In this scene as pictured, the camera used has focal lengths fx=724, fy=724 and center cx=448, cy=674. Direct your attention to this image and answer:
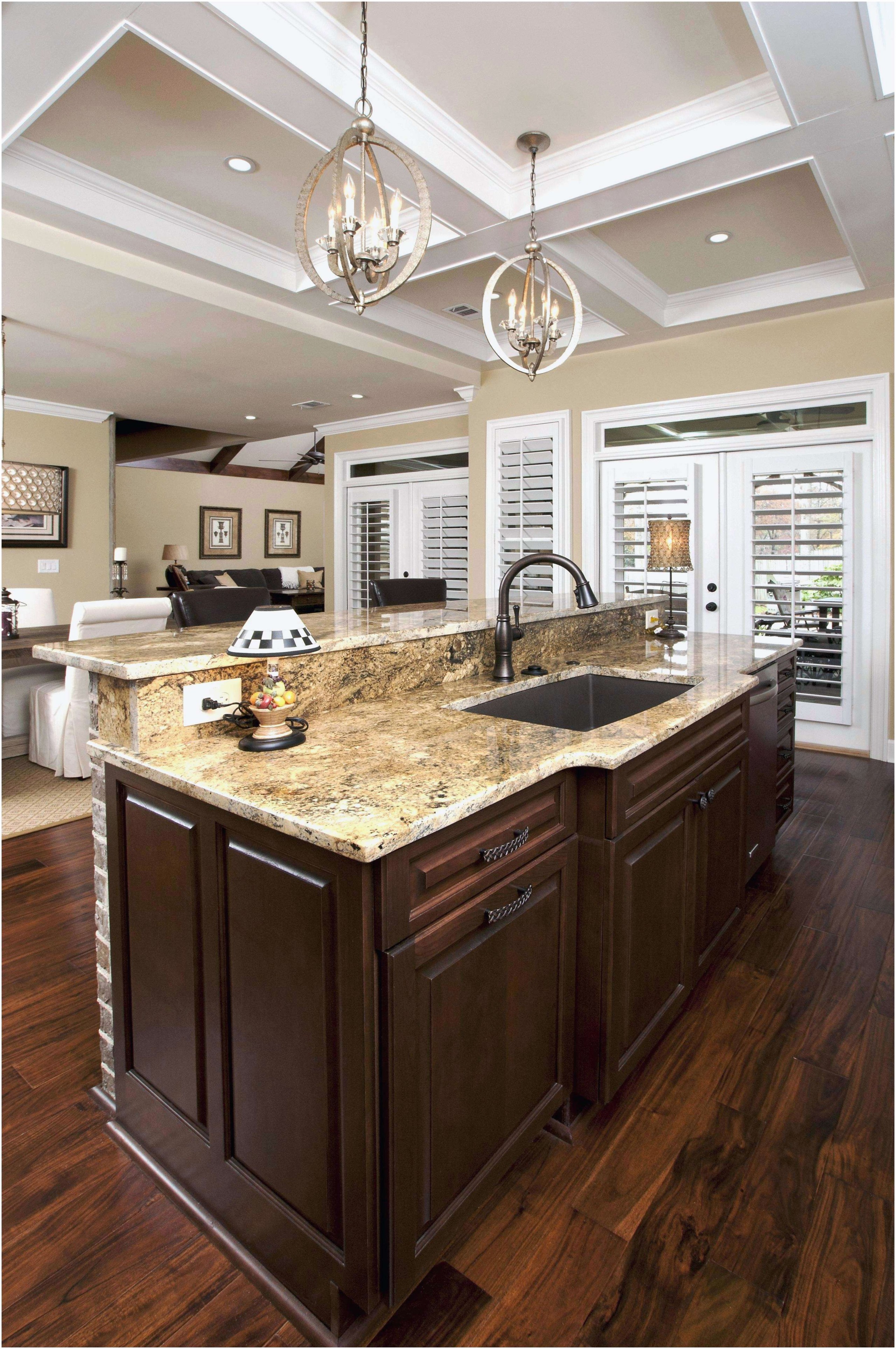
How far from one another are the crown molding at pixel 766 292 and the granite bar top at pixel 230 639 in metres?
2.77

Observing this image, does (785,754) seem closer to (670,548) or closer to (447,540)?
(670,548)

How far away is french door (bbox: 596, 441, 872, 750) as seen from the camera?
4.52 meters

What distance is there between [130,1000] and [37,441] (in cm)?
654

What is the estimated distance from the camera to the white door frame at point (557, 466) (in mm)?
5602

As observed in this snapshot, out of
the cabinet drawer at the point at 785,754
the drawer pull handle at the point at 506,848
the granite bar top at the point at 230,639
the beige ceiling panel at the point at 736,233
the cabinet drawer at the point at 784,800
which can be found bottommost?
the cabinet drawer at the point at 784,800

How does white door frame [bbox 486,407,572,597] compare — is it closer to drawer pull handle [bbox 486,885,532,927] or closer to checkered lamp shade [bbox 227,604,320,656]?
checkered lamp shade [bbox 227,604,320,656]

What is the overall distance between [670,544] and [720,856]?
5.17 ft

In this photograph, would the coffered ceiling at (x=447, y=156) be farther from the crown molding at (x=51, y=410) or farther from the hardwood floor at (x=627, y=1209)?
the hardwood floor at (x=627, y=1209)

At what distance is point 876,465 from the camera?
436cm

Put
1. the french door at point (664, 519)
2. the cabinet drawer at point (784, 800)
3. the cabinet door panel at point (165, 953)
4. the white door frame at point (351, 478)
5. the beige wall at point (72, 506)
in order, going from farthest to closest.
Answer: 1. the white door frame at point (351, 478)
2. the beige wall at point (72, 506)
3. the french door at point (664, 519)
4. the cabinet drawer at point (784, 800)
5. the cabinet door panel at point (165, 953)

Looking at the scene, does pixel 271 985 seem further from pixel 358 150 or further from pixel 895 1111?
pixel 358 150

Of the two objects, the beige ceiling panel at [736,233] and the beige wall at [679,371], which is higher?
the beige ceiling panel at [736,233]

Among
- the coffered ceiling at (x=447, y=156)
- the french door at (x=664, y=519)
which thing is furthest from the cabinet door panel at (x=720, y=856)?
the french door at (x=664, y=519)

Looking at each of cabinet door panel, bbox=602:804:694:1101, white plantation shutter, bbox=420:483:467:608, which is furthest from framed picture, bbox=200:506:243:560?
cabinet door panel, bbox=602:804:694:1101
